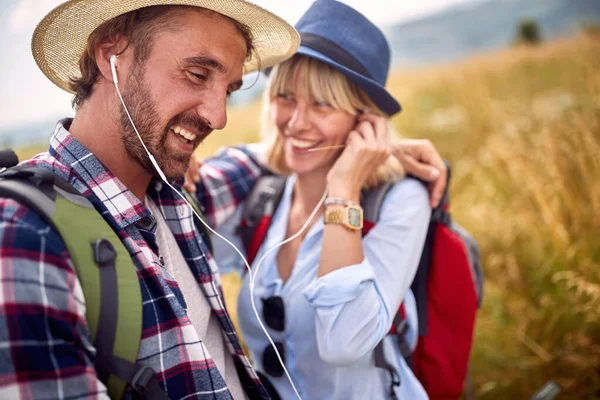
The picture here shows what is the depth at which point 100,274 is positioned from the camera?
1.13 meters

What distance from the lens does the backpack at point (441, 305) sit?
2.12 meters

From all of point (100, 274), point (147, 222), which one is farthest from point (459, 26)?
point (100, 274)

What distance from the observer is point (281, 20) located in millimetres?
1635

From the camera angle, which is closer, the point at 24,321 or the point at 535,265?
the point at 24,321

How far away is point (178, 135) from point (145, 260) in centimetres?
50

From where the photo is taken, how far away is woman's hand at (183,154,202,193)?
211 centimetres

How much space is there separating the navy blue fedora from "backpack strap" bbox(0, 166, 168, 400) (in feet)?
4.32

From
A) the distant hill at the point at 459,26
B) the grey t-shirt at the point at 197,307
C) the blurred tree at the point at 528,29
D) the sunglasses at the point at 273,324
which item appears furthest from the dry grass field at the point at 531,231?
the distant hill at the point at 459,26

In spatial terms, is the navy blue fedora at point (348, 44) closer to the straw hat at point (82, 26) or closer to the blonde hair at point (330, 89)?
the blonde hair at point (330, 89)

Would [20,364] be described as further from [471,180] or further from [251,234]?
[471,180]

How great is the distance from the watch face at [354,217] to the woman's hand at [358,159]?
76 mm

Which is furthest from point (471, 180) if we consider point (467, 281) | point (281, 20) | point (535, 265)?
point (281, 20)

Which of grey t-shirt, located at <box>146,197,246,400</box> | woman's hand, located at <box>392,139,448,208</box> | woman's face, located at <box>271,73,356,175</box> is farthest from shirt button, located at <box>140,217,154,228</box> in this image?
woman's hand, located at <box>392,139,448,208</box>

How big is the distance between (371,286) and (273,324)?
0.54 metres
